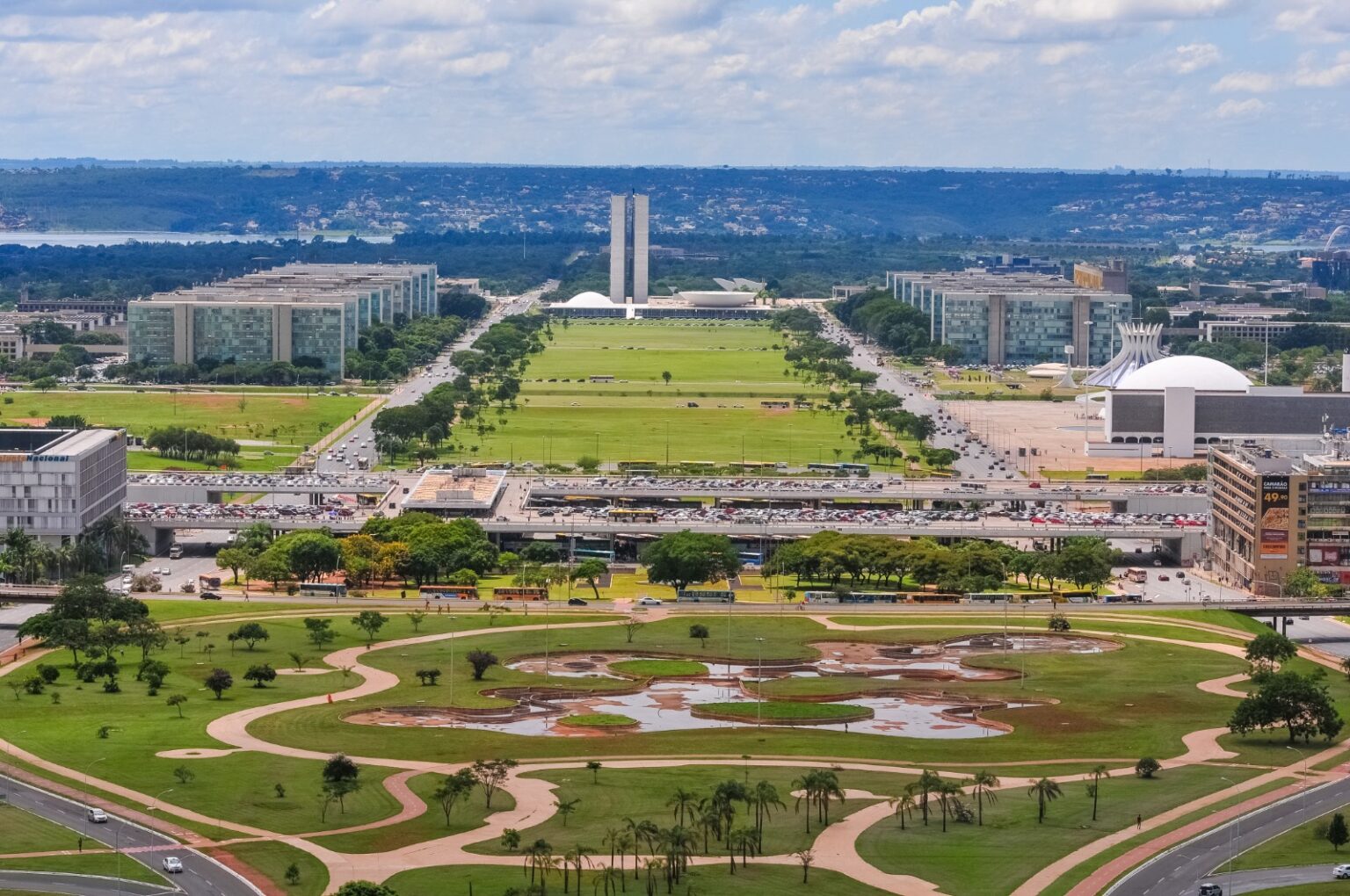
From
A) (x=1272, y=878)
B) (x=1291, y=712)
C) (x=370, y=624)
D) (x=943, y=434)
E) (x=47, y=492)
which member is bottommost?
(x=1272, y=878)

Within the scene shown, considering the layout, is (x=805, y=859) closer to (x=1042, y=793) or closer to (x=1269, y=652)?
(x=1042, y=793)

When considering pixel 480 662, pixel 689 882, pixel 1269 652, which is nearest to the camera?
pixel 689 882

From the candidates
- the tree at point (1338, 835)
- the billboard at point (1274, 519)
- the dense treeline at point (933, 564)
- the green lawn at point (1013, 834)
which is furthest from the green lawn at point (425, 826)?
the billboard at point (1274, 519)

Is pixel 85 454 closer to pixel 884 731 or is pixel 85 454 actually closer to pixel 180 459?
pixel 180 459

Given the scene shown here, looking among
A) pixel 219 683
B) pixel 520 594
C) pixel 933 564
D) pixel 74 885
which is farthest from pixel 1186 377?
pixel 74 885

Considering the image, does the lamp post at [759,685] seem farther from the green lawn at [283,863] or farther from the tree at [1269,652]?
the green lawn at [283,863]

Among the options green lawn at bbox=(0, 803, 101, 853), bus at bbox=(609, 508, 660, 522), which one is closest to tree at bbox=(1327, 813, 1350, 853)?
green lawn at bbox=(0, 803, 101, 853)

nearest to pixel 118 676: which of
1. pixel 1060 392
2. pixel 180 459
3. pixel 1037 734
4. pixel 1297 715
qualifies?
pixel 1037 734

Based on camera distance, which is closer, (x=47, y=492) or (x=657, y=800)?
(x=657, y=800)
